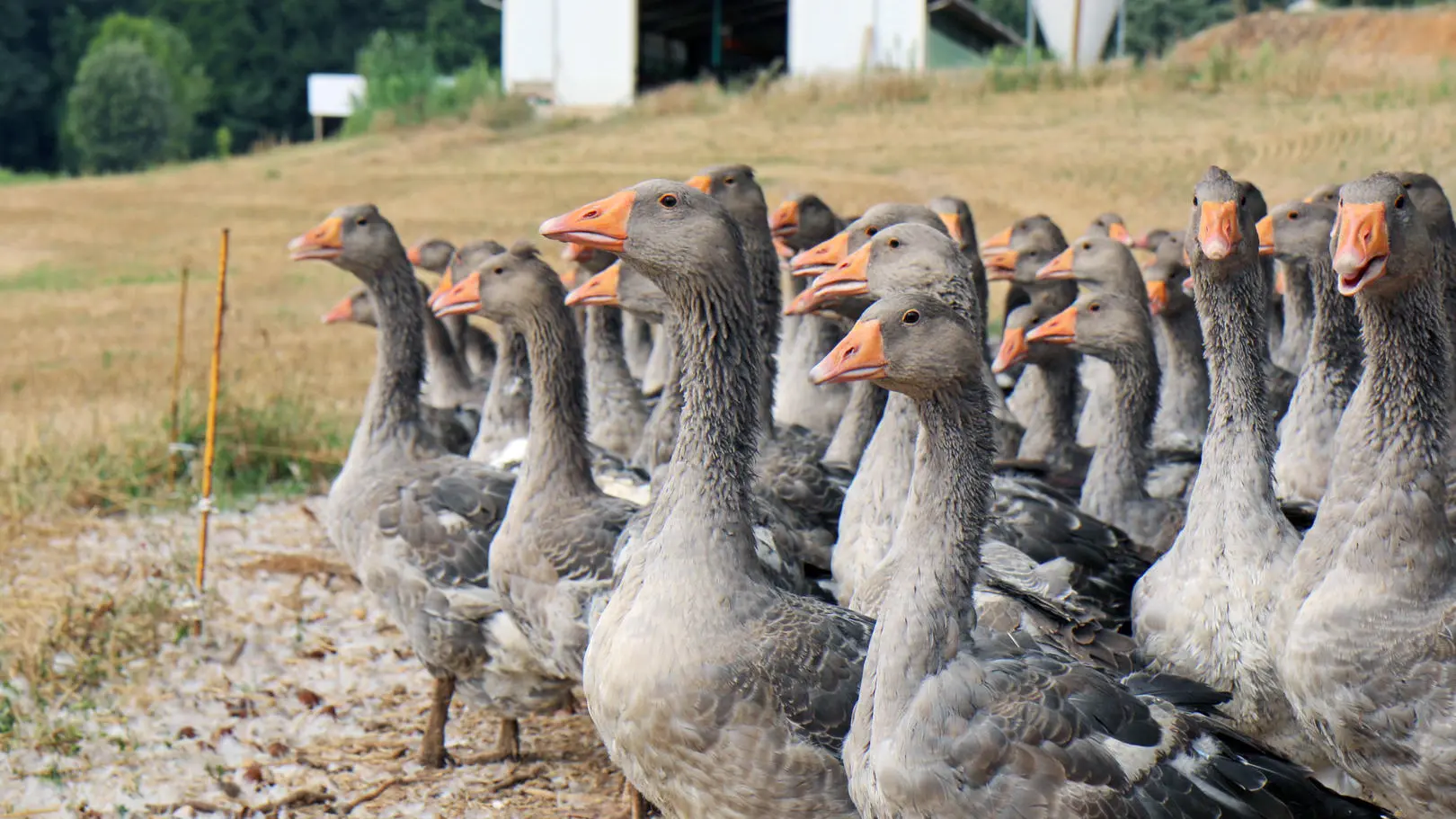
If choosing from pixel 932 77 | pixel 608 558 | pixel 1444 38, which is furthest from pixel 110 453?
pixel 1444 38

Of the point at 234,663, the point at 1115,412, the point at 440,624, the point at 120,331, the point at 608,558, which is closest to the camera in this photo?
the point at 608,558

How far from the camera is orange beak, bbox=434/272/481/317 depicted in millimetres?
6707

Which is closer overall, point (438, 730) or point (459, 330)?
point (438, 730)

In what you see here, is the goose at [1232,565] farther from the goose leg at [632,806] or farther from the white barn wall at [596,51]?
the white barn wall at [596,51]

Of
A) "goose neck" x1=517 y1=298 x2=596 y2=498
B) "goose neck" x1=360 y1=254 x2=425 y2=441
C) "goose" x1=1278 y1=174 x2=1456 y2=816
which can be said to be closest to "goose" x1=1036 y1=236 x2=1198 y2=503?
"goose" x1=1278 y1=174 x2=1456 y2=816

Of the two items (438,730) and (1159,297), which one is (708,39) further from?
(438,730)

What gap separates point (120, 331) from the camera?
616 inches

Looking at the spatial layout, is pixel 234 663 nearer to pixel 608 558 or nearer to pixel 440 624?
pixel 440 624

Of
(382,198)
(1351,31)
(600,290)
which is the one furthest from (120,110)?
(600,290)

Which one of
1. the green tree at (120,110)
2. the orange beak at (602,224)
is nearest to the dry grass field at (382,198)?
the orange beak at (602,224)

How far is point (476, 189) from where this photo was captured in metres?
23.1

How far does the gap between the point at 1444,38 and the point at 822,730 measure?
1563 inches

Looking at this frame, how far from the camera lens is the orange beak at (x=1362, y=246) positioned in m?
4.28

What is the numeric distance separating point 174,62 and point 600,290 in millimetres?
67431
